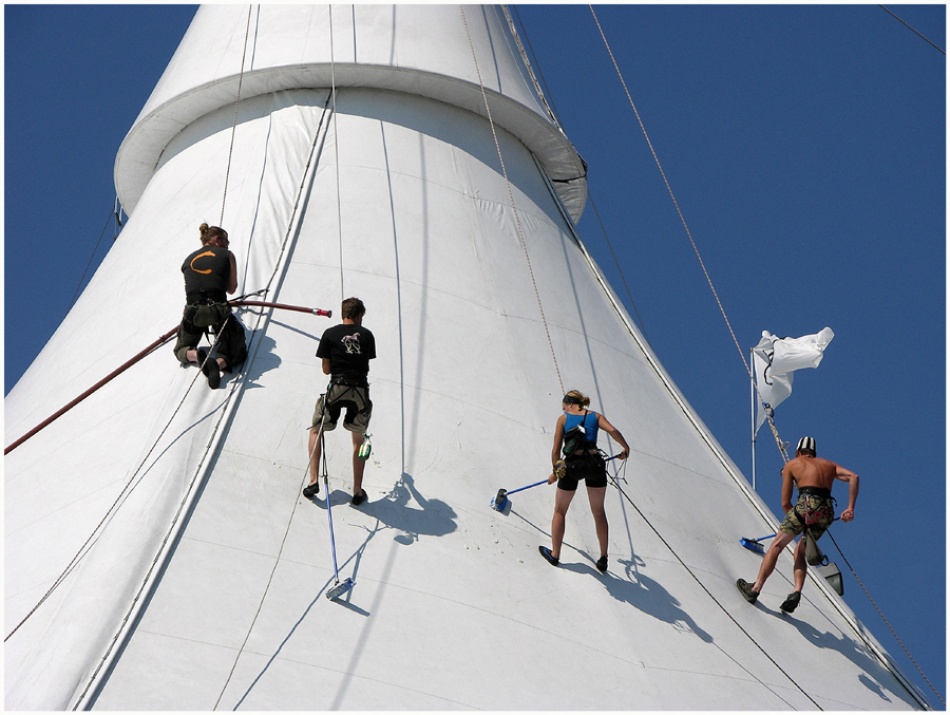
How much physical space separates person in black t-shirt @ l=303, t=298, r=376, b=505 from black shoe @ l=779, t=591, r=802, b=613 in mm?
2644

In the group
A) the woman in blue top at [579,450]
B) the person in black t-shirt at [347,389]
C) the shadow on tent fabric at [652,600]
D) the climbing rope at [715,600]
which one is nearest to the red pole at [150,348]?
the person in black t-shirt at [347,389]

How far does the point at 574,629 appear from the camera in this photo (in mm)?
6660

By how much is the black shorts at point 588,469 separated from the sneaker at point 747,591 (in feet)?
4.53

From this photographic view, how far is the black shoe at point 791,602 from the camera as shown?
7480 mm

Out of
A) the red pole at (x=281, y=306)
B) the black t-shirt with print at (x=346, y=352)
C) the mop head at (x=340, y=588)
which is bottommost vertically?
the mop head at (x=340, y=588)

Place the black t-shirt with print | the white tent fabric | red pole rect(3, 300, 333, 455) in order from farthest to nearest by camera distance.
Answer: red pole rect(3, 300, 333, 455) < the black t-shirt with print < the white tent fabric

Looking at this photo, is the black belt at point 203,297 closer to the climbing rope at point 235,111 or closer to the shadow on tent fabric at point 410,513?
the shadow on tent fabric at point 410,513

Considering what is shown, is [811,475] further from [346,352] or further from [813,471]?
[346,352]

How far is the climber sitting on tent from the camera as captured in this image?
7.49 m

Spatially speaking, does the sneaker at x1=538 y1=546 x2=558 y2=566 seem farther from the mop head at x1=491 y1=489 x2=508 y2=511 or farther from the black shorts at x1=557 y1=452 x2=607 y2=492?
the black shorts at x1=557 y1=452 x2=607 y2=492

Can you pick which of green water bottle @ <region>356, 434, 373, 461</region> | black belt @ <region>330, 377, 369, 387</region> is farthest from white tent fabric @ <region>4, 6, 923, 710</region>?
black belt @ <region>330, 377, 369, 387</region>

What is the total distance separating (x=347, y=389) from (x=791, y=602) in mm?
2965

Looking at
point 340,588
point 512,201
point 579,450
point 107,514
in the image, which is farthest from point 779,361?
point 107,514

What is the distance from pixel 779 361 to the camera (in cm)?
1008
